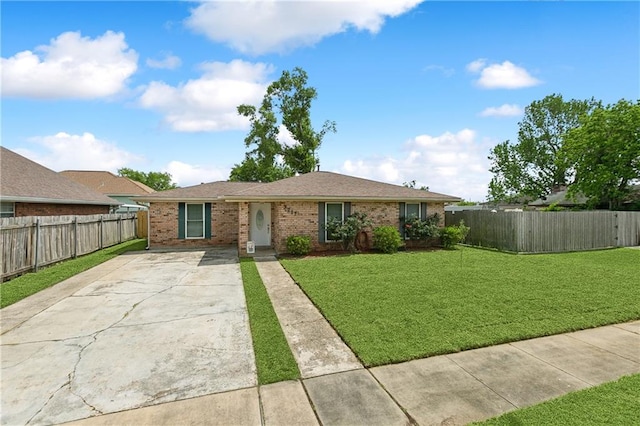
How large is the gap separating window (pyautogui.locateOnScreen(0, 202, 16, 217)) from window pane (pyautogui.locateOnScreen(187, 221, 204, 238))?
6.02 metres

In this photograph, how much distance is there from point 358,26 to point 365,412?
34.7 ft

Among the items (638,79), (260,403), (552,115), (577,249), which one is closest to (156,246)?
(260,403)

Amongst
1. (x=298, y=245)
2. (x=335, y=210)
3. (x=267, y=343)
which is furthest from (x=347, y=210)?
(x=267, y=343)

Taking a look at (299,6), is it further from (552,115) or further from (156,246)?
(552,115)

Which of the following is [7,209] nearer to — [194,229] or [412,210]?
[194,229]

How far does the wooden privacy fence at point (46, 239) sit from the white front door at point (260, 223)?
6.41 metres

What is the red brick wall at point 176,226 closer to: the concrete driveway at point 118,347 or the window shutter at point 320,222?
the window shutter at point 320,222

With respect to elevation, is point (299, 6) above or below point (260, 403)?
above

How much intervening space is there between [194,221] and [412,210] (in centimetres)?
1016

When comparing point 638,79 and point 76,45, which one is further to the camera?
point 638,79

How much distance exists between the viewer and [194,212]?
48.7 ft

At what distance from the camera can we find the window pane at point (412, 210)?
14.2m

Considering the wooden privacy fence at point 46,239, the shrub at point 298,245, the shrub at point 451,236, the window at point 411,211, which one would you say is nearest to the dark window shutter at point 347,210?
the shrub at point 298,245

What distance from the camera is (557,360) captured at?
13.2 feet
